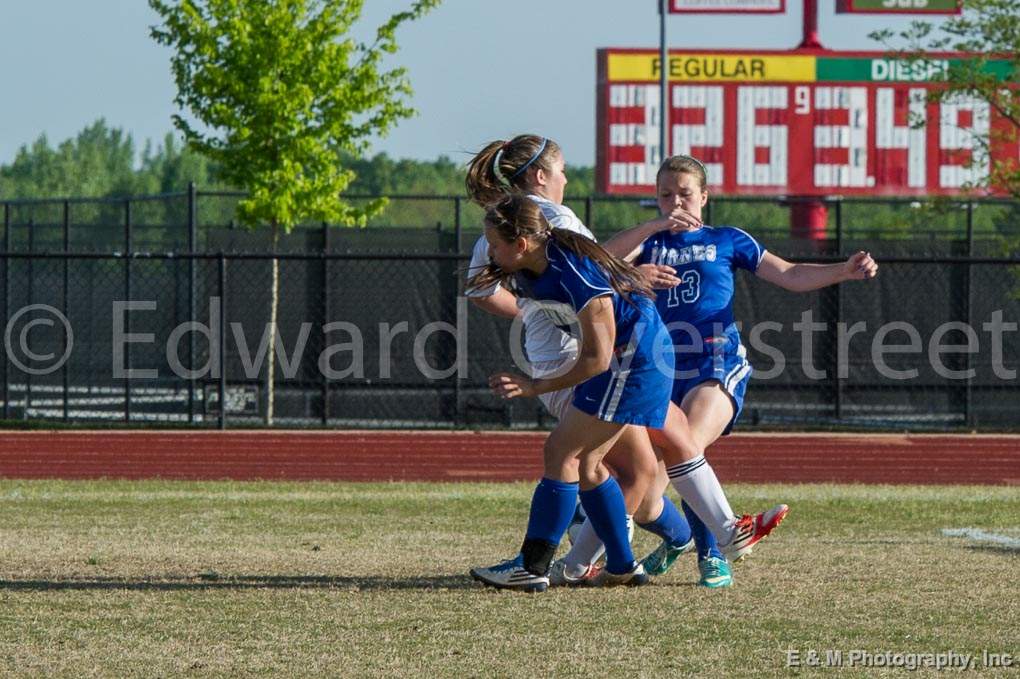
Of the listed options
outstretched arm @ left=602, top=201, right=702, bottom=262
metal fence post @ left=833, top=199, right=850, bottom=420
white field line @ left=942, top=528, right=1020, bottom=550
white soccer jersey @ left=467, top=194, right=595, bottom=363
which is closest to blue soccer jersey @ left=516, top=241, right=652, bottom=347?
white soccer jersey @ left=467, top=194, right=595, bottom=363

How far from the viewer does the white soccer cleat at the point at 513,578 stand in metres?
6.66

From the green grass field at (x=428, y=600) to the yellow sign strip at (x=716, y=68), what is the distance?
15.7 m

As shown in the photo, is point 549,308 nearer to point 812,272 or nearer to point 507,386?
point 507,386

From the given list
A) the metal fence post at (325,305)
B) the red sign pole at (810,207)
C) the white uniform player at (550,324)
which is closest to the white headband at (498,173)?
the white uniform player at (550,324)

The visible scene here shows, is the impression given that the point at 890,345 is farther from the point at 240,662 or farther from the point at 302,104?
the point at 240,662

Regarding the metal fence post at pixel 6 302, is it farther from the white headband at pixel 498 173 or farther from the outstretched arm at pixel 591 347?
the outstretched arm at pixel 591 347

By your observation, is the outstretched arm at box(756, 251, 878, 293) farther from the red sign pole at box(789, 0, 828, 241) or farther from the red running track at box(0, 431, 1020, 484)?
the red sign pole at box(789, 0, 828, 241)

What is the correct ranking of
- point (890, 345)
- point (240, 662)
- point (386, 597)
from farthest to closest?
point (890, 345) → point (386, 597) → point (240, 662)

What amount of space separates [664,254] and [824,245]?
1430 centimetres

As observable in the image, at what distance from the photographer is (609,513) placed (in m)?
6.59

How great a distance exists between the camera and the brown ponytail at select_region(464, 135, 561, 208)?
668 cm

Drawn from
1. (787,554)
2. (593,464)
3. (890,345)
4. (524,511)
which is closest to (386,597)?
(593,464)

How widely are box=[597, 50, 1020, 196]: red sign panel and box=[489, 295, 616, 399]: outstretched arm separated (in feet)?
63.1

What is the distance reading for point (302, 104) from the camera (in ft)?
62.7
